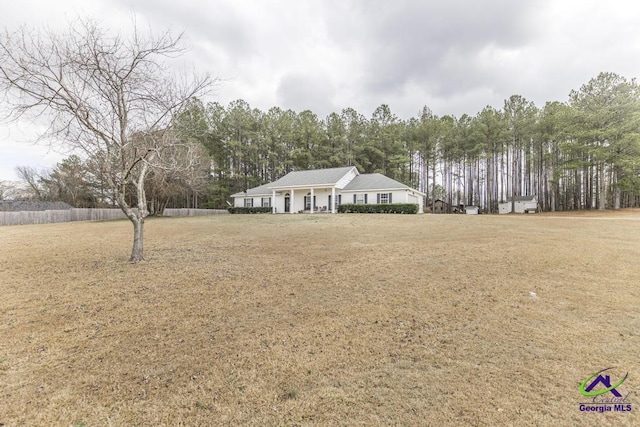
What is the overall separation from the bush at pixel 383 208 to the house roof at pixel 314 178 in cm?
302

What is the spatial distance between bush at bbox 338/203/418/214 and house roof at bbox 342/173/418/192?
2609 mm

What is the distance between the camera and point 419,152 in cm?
4172

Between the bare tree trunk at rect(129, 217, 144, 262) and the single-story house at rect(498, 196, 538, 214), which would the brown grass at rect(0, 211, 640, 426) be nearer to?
the bare tree trunk at rect(129, 217, 144, 262)

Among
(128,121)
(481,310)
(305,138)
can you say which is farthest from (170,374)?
(305,138)

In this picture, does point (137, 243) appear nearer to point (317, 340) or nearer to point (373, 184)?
point (317, 340)

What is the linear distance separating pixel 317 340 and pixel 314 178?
26957mm

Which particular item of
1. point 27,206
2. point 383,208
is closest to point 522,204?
point 383,208

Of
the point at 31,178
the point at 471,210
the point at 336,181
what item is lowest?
the point at 471,210

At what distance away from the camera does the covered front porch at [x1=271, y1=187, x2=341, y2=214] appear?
2800 cm

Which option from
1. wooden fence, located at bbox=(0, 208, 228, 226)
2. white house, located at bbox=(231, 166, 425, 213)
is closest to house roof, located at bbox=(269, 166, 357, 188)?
white house, located at bbox=(231, 166, 425, 213)

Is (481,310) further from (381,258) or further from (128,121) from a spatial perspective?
(128,121)

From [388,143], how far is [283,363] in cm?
4106

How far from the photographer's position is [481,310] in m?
4.44

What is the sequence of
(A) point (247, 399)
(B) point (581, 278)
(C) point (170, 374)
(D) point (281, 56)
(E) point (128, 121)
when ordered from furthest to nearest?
(D) point (281, 56)
(E) point (128, 121)
(B) point (581, 278)
(C) point (170, 374)
(A) point (247, 399)
